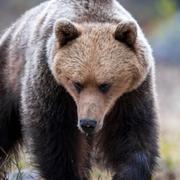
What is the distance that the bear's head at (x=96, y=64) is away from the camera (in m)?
6.57

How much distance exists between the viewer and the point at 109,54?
6676mm

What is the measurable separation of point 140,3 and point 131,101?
20770mm

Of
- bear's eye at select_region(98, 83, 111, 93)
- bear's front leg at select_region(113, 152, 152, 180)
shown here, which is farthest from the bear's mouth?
bear's front leg at select_region(113, 152, 152, 180)

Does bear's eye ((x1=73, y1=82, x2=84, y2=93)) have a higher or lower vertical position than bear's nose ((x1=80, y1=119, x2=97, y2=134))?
higher

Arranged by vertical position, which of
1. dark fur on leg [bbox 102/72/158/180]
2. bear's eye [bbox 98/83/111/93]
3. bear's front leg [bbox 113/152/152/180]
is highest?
bear's eye [bbox 98/83/111/93]

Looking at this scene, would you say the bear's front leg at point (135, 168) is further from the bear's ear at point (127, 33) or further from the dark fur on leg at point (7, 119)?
the dark fur on leg at point (7, 119)

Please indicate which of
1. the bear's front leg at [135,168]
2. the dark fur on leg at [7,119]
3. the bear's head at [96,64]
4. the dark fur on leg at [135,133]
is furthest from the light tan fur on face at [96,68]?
the dark fur on leg at [7,119]

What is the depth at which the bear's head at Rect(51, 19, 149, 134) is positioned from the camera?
6566 millimetres

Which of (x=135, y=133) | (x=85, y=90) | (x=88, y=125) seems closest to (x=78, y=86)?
(x=85, y=90)

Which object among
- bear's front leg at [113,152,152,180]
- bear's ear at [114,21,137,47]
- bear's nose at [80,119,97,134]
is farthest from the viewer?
bear's front leg at [113,152,152,180]

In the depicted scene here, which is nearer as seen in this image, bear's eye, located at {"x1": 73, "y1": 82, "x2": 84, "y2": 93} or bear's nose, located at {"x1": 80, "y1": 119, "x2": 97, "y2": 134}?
bear's nose, located at {"x1": 80, "y1": 119, "x2": 97, "y2": 134}

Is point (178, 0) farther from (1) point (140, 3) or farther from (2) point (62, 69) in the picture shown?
(2) point (62, 69)

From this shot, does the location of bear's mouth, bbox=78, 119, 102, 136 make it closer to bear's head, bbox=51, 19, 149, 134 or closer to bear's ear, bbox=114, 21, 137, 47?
bear's head, bbox=51, 19, 149, 134

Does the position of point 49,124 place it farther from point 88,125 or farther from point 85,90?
point 88,125
